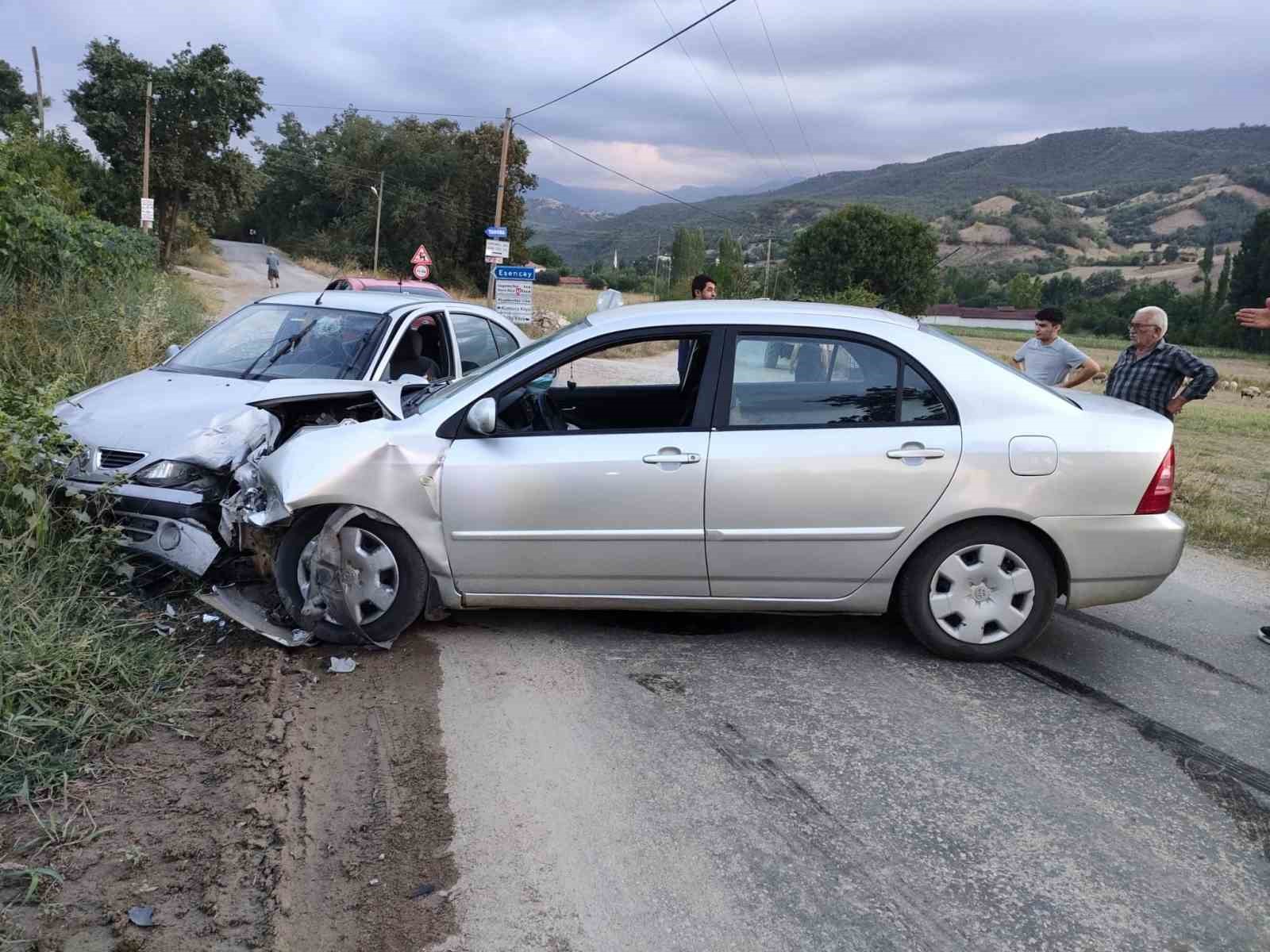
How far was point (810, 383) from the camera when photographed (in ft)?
15.4

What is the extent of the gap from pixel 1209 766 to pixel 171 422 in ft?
17.0

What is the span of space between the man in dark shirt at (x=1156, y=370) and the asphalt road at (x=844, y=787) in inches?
86.9

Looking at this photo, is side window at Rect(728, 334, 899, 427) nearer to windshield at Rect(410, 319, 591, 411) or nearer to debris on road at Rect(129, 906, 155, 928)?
windshield at Rect(410, 319, 591, 411)

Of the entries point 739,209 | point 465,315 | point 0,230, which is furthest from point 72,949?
point 739,209

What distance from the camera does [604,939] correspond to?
271 centimetres

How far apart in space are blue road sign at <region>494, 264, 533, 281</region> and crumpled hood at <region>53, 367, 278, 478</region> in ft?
48.1

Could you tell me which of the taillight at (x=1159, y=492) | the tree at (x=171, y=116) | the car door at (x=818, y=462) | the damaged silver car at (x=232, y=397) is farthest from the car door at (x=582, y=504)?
the tree at (x=171, y=116)

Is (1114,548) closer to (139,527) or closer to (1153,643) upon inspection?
(1153,643)

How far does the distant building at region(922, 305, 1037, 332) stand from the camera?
91.7 metres

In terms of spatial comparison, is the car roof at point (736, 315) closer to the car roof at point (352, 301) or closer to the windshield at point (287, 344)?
the windshield at point (287, 344)

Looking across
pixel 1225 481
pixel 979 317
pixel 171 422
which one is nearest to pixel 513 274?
pixel 1225 481

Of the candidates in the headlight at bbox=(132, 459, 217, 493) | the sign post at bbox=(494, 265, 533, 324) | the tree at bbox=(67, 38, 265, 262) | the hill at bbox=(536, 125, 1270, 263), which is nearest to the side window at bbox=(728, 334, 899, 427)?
the headlight at bbox=(132, 459, 217, 493)

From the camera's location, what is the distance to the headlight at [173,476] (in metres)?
5.03

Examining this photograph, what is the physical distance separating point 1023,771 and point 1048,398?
1831 mm
